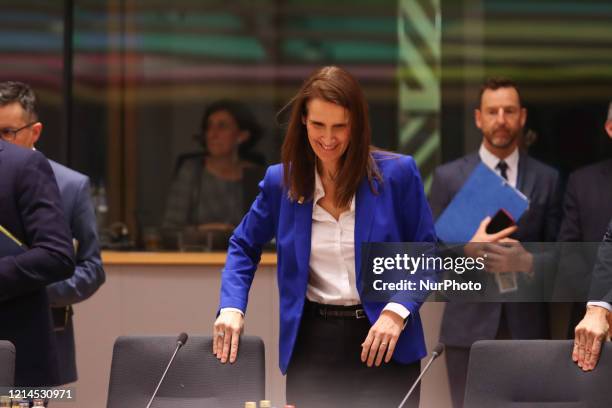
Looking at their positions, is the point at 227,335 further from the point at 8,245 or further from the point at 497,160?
the point at 497,160

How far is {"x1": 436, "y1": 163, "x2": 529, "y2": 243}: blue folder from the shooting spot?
14.1 ft

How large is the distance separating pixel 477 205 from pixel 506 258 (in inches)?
10.3

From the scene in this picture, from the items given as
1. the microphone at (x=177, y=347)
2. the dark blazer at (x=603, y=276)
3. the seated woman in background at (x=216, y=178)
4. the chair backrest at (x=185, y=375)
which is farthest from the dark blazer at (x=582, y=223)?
the seated woman in background at (x=216, y=178)

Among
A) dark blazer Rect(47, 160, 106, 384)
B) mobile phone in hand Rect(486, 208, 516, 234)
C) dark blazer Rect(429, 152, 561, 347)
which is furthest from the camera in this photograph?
dark blazer Rect(429, 152, 561, 347)

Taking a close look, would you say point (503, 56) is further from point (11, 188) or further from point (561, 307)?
point (11, 188)

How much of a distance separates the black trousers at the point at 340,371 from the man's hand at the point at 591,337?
0.43 meters

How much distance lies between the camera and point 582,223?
4.34m

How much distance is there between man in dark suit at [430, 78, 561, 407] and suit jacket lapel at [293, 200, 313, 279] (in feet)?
5.11

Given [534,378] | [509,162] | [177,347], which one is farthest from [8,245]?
[509,162]

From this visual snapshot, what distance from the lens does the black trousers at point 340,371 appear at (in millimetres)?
3031

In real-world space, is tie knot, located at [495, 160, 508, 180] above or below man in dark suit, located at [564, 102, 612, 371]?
above

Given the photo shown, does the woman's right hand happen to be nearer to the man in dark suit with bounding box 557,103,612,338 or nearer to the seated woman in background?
the man in dark suit with bounding box 557,103,612,338

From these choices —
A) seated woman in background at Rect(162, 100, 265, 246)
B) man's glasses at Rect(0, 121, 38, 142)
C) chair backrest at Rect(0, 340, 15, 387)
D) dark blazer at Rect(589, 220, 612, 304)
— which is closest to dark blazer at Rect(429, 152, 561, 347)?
dark blazer at Rect(589, 220, 612, 304)

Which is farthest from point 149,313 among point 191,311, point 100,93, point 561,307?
point 100,93
